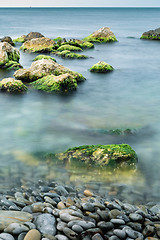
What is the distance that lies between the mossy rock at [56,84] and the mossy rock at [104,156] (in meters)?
5.41

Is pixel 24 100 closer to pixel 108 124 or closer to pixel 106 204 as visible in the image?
pixel 108 124

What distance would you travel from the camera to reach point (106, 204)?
169 inches

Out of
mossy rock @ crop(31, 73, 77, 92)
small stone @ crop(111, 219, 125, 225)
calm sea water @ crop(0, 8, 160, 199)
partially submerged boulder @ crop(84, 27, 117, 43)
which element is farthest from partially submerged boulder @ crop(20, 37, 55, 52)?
small stone @ crop(111, 219, 125, 225)

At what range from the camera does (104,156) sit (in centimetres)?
552

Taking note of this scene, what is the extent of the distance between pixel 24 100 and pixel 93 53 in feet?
41.4

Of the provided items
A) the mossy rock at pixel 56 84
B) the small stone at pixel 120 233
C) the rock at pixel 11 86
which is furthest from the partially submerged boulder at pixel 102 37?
the small stone at pixel 120 233

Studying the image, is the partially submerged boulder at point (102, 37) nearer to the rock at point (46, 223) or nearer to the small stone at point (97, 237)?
the rock at point (46, 223)

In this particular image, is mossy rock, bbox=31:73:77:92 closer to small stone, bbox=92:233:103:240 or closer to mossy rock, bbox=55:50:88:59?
mossy rock, bbox=55:50:88:59

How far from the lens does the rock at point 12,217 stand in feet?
11.2

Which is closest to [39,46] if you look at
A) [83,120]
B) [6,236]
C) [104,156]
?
[83,120]

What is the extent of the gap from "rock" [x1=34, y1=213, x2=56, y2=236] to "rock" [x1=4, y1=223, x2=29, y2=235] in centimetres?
19

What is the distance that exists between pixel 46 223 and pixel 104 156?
7.49ft

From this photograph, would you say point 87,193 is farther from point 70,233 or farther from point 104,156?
point 70,233

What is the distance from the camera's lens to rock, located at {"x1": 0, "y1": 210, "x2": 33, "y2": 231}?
341cm
